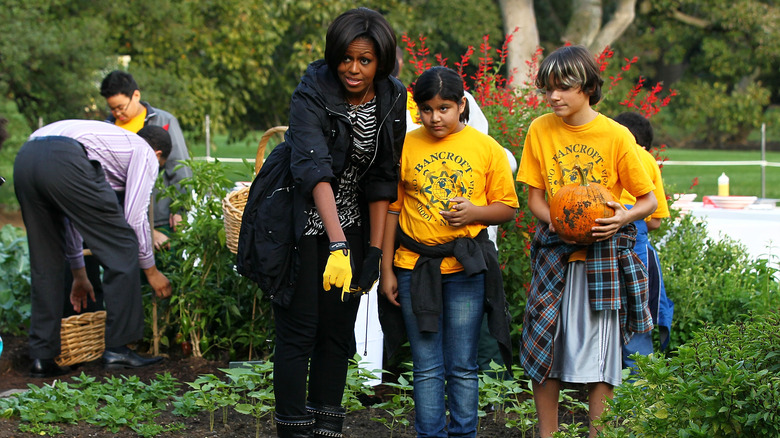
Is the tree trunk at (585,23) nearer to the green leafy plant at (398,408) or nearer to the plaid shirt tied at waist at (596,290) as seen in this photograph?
the green leafy plant at (398,408)

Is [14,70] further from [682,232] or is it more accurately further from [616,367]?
[616,367]

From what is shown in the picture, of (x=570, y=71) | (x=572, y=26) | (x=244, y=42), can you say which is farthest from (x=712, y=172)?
(x=570, y=71)

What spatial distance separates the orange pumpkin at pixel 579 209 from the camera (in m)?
3.29

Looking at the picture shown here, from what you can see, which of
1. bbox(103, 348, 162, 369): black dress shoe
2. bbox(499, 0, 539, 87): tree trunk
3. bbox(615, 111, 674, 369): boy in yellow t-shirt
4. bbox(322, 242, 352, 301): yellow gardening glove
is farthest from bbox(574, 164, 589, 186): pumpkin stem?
bbox(499, 0, 539, 87): tree trunk

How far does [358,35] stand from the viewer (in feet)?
10.4

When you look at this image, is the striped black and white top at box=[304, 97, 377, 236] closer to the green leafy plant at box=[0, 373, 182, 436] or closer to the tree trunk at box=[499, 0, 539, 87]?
the green leafy plant at box=[0, 373, 182, 436]

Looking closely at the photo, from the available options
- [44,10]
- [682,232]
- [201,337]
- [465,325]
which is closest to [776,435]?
[465,325]

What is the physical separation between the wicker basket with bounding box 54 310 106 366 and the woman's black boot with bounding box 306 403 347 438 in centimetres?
229

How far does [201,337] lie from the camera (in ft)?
18.0

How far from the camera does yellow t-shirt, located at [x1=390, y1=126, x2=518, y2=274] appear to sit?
11.7ft

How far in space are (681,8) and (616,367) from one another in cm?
2089

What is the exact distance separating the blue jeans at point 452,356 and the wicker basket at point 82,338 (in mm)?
2614

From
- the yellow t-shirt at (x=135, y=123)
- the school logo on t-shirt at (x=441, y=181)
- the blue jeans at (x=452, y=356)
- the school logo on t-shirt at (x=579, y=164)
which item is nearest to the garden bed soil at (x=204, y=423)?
the blue jeans at (x=452, y=356)

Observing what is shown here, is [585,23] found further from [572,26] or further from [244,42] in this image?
[244,42]
